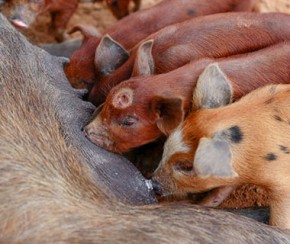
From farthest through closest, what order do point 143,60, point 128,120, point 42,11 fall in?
point 42,11
point 143,60
point 128,120

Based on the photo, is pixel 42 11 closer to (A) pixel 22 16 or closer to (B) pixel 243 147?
(A) pixel 22 16

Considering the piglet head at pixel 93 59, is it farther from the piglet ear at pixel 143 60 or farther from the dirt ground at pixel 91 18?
the dirt ground at pixel 91 18

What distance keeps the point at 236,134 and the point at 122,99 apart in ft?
1.59

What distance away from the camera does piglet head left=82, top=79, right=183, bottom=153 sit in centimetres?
258

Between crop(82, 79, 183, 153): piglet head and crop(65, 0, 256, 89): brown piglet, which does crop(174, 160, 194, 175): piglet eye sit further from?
crop(65, 0, 256, 89): brown piglet

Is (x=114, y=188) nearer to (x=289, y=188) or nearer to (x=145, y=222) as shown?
(x=145, y=222)

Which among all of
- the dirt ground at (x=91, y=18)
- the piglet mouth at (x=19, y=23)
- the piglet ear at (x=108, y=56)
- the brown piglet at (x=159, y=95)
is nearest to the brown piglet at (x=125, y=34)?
the piglet ear at (x=108, y=56)

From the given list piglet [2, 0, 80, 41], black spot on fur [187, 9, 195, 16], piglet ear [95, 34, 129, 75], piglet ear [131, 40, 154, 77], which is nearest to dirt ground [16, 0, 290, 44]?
piglet [2, 0, 80, 41]

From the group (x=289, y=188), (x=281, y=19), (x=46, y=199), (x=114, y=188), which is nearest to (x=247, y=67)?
(x=281, y=19)

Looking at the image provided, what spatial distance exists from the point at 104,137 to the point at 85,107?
171 millimetres

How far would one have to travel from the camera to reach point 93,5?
15.3 feet

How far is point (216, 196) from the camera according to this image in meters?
2.64

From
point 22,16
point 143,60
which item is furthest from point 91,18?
point 143,60

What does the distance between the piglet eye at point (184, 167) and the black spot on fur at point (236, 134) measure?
18 cm
